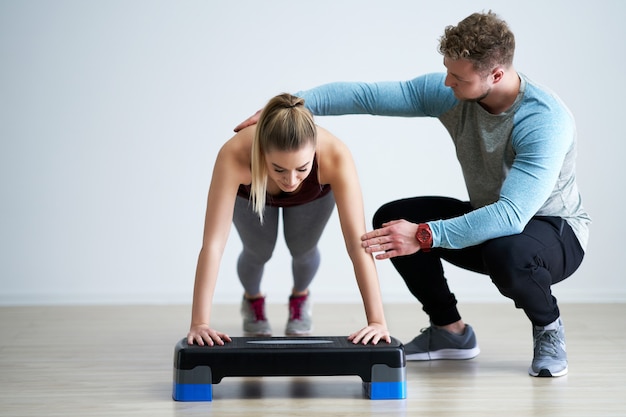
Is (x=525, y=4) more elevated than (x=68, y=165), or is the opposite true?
(x=525, y=4)

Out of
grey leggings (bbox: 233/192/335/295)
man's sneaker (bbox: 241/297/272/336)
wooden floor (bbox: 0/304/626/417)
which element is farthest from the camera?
man's sneaker (bbox: 241/297/272/336)

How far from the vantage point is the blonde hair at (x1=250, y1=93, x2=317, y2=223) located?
6.91 ft

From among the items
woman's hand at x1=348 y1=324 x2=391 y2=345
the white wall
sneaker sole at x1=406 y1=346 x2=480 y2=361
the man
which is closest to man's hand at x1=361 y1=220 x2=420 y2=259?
the man

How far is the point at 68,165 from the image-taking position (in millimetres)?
3809

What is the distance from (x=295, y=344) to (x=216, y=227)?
0.37 metres

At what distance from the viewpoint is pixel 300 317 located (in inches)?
120

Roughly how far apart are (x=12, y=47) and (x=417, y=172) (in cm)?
190

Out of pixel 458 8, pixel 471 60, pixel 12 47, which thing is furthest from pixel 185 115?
pixel 471 60

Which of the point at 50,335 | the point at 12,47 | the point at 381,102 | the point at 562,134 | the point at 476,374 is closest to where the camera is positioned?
the point at 562,134

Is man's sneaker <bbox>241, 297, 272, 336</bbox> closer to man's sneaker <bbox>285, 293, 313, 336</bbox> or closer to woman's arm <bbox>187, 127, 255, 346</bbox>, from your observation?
man's sneaker <bbox>285, 293, 313, 336</bbox>

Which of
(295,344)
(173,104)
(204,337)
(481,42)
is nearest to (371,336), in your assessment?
(295,344)

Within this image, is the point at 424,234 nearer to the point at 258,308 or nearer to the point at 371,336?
the point at 371,336

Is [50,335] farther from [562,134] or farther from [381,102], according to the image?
[562,134]

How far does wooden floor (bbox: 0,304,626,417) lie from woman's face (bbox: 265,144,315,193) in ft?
1.79
